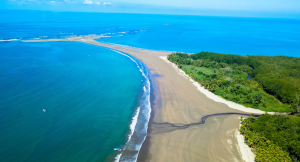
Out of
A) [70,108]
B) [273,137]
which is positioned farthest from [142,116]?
[273,137]

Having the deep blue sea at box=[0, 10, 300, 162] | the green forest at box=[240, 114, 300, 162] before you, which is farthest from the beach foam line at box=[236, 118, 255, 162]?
the deep blue sea at box=[0, 10, 300, 162]

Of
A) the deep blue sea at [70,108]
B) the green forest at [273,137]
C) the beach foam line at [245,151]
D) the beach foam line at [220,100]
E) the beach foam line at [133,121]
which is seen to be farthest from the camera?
the beach foam line at [220,100]

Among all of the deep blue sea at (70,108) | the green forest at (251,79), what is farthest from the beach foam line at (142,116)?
the green forest at (251,79)

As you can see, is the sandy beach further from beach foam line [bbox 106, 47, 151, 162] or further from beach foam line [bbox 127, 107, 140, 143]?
beach foam line [bbox 127, 107, 140, 143]

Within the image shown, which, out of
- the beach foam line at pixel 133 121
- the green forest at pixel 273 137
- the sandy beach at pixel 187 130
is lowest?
the beach foam line at pixel 133 121

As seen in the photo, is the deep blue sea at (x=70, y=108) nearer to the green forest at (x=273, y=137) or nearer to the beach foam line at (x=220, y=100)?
the beach foam line at (x=220, y=100)

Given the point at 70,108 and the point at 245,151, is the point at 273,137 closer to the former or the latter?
the point at 245,151

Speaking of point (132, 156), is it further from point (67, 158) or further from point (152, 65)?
point (152, 65)
